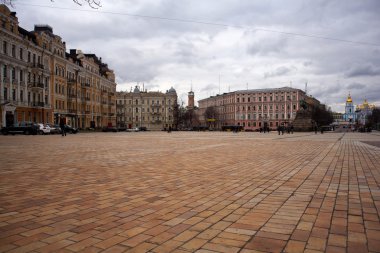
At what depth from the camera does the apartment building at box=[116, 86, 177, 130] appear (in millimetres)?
120188

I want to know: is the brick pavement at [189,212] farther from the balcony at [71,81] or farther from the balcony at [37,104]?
the balcony at [71,81]

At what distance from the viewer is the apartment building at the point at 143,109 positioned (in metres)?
120

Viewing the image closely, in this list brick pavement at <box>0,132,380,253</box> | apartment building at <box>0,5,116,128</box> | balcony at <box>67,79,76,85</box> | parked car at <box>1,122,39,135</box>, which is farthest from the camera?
balcony at <box>67,79,76,85</box>

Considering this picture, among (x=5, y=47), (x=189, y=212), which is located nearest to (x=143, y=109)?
(x=5, y=47)

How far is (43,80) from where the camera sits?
54.6 m

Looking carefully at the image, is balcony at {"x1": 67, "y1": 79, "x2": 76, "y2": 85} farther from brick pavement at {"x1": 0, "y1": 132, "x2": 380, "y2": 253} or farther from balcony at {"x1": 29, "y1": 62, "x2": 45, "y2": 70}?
brick pavement at {"x1": 0, "y1": 132, "x2": 380, "y2": 253}

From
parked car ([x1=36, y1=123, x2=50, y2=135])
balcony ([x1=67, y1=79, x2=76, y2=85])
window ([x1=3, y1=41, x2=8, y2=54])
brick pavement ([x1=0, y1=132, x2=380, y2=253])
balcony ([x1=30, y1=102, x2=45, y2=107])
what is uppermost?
window ([x1=3, y1=41, x2=8, y2=54])

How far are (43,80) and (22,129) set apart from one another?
799 inches

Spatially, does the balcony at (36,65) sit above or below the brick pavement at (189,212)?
above

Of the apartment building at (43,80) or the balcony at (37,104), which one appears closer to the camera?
the apartment building at (43,80)

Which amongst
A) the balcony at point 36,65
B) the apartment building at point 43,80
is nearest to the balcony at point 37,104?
the apartment building at point 43,80

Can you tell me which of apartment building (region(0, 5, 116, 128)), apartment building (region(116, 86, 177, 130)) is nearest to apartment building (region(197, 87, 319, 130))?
apartment building (region(116, 86, 177, 130))

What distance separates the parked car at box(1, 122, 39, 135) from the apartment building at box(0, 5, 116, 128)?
288 inches

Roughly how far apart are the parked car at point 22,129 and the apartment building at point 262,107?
78693 mm
